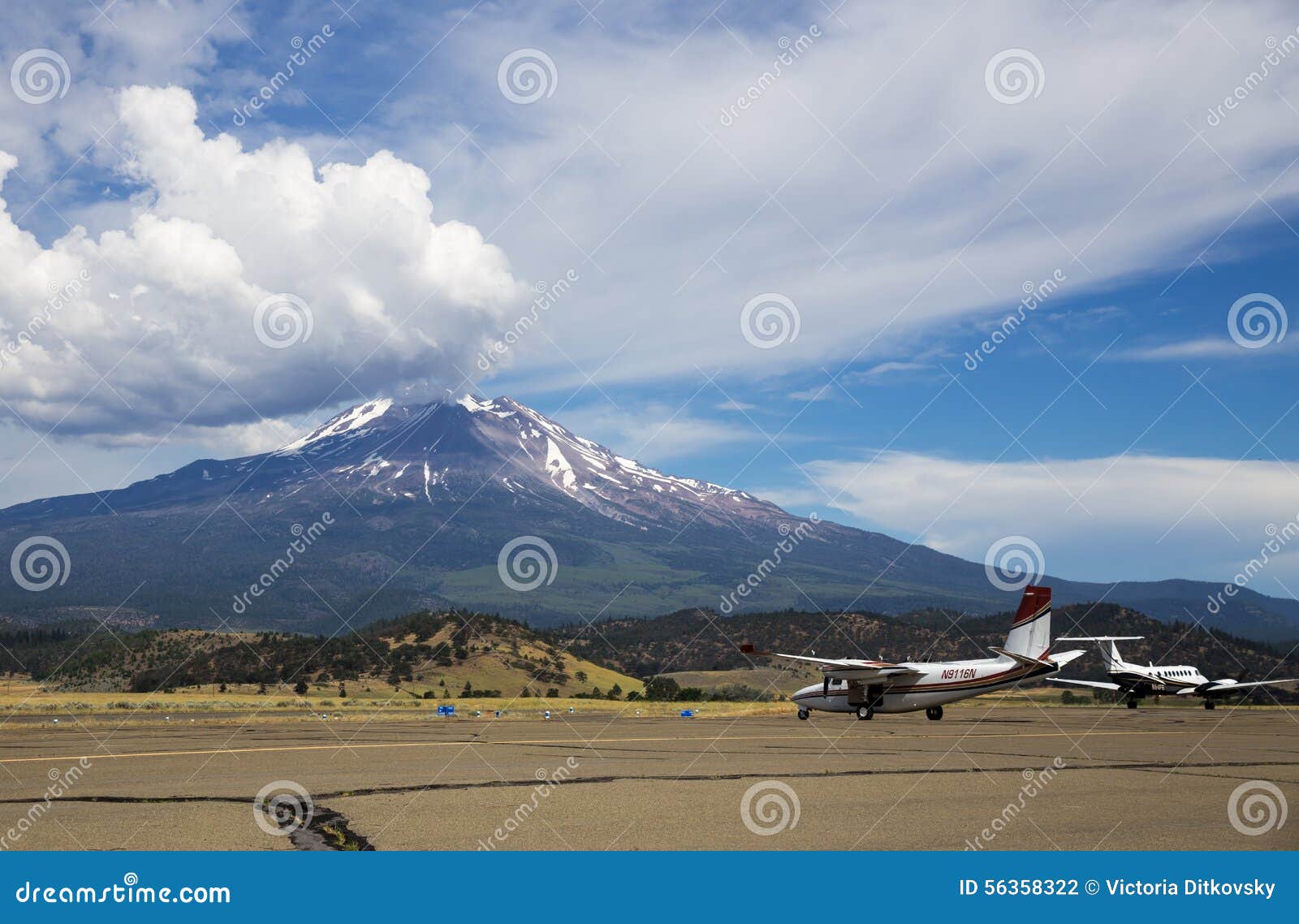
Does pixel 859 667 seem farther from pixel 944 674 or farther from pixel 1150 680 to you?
pixel 1150 680

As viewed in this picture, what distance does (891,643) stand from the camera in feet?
402

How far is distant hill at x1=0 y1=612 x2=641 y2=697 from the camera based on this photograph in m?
86.0

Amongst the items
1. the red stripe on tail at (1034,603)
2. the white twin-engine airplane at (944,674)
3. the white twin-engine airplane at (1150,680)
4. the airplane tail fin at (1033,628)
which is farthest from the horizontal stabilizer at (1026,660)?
the white twin-engine airplane at (1150,680)

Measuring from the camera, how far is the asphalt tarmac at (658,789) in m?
12.4

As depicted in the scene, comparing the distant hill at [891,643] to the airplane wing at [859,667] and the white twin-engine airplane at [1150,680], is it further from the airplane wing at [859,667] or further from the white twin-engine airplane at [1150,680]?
the airplane wing at [859,667]

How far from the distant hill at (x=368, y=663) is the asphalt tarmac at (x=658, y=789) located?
2141 inches

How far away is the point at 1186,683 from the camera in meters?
57.6

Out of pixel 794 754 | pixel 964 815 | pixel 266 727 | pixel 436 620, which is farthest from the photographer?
pixel 436 620

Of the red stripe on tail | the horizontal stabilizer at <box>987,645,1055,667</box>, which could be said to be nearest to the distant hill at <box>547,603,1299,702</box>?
the red stripe on tail

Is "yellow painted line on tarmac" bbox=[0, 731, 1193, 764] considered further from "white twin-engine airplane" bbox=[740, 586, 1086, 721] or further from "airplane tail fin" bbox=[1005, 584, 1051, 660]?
"airplane tail fin" bbox=[1005, 584, 1051, 660]

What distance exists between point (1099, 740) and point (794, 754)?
1127 cm

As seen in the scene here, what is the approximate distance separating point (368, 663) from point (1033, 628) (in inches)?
2628

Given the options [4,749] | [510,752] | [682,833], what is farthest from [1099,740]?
[4,749]

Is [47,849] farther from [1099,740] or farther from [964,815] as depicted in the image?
[1099,740]
